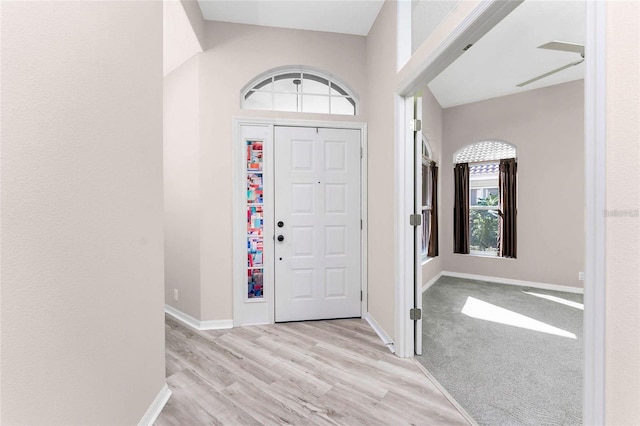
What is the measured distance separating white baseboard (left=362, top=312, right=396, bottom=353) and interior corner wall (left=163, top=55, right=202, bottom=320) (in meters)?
1.80

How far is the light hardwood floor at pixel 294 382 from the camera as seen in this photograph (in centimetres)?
168

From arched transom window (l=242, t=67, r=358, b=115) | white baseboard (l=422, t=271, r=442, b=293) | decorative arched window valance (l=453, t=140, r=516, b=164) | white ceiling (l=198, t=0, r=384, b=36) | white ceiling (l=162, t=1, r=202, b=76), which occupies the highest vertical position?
white ceiling (l=198, t=0, r=384, b=36)

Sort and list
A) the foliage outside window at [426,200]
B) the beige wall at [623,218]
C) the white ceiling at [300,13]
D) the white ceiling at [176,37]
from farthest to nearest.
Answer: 1. the foliage outside window at [426,200]
2. the white ceiling at [300,13]
3. the white ceiling at [176,37]
4. the beige wall at [623,218]

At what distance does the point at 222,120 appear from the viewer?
295 centimetres

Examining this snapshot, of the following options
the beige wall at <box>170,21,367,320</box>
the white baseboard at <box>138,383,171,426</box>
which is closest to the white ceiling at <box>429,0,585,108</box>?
the beige wall at <box>170,21,367,320</box>

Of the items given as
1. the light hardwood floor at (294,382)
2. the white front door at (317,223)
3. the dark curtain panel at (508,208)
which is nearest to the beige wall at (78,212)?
the light hardwood floor at (294,382)

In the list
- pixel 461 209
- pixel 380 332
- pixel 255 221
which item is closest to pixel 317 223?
pixel 255 221

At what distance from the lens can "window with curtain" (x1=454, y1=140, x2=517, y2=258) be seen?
15.8 feet

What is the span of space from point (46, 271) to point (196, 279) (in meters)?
2.13

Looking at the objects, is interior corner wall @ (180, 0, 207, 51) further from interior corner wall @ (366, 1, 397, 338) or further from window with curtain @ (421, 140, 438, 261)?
window with curtain @ (421, 140, 438, 261)

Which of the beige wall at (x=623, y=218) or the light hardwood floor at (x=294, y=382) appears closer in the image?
the beige wall at (x=623, y=218)

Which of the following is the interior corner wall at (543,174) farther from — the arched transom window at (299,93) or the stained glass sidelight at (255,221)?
the stained glass sidelight at (255,221)

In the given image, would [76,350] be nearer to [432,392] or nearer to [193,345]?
[193,345]

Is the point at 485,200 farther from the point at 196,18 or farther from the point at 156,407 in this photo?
the point at 156,407
